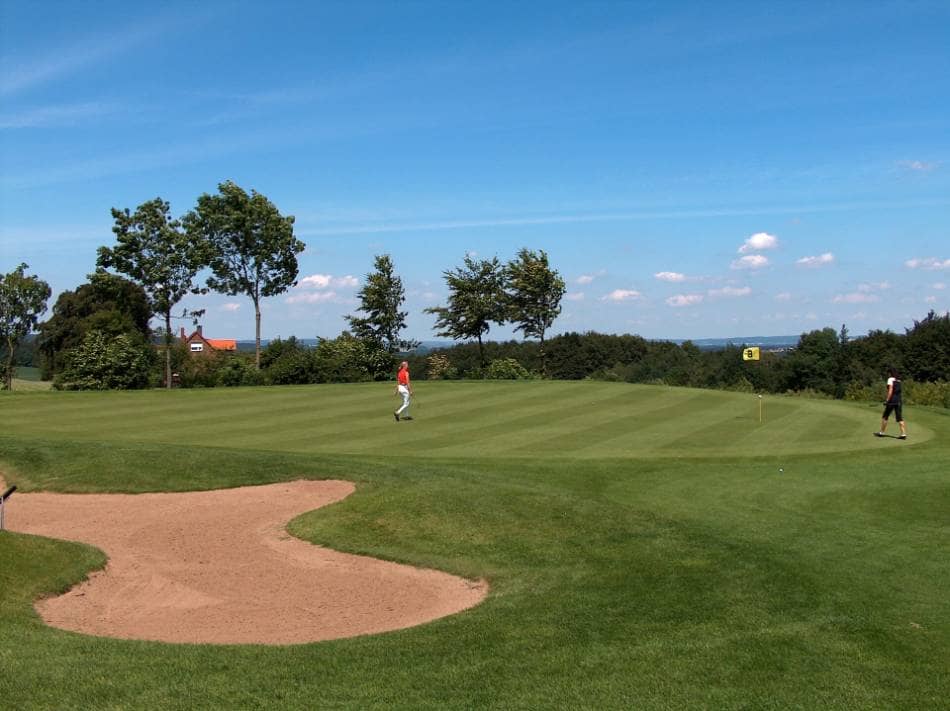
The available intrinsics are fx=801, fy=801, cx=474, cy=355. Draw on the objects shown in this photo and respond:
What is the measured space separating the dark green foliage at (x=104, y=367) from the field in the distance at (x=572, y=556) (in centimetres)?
2062

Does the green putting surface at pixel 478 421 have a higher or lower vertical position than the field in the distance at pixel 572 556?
higher

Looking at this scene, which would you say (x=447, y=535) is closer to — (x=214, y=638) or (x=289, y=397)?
(x=214, y=638)

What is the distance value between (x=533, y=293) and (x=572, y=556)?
1740 inches

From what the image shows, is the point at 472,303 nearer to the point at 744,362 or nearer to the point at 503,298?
the point at 503,298

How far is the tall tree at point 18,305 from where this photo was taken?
59469mm

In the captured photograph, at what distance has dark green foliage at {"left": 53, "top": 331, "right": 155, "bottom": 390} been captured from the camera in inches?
1731

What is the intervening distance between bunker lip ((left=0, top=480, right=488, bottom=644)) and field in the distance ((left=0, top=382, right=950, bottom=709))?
485 mm

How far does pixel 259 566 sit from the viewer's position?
11.6m

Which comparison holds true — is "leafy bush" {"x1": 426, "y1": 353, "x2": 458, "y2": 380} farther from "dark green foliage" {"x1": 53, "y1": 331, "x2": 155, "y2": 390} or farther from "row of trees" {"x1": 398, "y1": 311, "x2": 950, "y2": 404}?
"dark green foliage" {"x1": 53, "y1": 331, "x2": 155, "y2": 390}

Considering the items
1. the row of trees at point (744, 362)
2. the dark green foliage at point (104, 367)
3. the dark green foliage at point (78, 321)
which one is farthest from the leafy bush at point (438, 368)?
the dark green foliage at point (78, 321)

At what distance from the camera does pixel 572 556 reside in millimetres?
11469

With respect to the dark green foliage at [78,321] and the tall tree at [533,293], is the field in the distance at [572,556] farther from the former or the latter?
the dark green foliage at [78,321]

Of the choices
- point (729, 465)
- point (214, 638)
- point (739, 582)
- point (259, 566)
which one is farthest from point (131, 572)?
→ point (729, 465)

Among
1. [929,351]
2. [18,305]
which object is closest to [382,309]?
[18,305]
